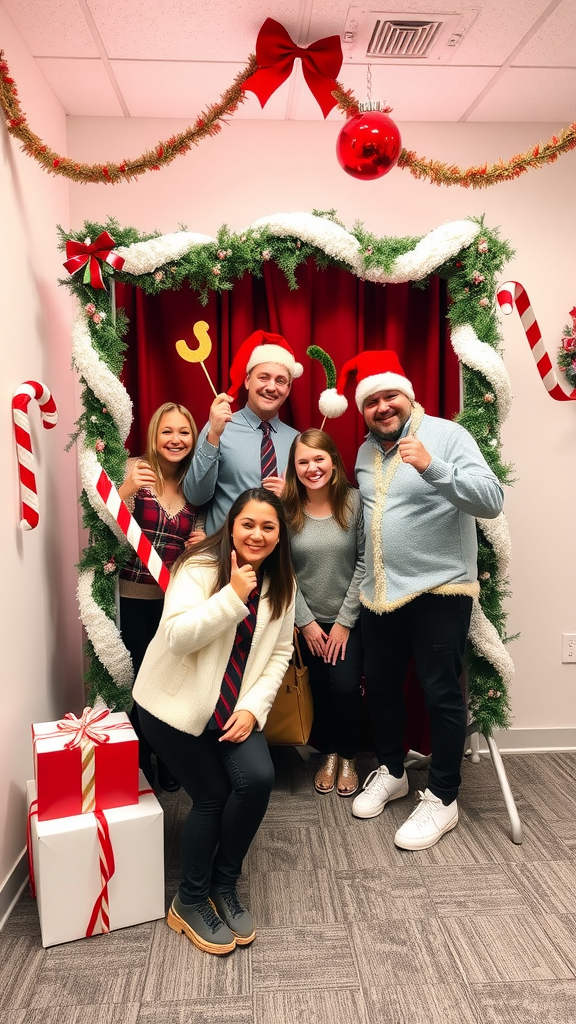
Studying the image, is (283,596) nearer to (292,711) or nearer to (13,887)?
(292,711)

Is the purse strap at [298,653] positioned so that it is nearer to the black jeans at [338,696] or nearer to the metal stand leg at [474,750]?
the black jeans at [338,696]

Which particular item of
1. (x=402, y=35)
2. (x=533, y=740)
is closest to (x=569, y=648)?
(x=533, y=740)

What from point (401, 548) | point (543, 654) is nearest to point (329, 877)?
point (401, 548)

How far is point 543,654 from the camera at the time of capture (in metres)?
3.29

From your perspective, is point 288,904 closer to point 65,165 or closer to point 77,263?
point 77,263

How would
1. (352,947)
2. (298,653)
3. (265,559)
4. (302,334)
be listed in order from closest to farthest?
(352,947) < (265,559) < (298,653) < (302,334)

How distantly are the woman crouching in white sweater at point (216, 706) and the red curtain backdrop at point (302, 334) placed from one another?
3.30 feet

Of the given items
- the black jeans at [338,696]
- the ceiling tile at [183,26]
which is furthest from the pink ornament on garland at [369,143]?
the black jeans at [338,696]

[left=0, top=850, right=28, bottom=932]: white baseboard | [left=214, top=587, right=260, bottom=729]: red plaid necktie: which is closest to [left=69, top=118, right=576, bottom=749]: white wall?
[left=214, top=587, right=260, bottom=729]: red plaid necktie

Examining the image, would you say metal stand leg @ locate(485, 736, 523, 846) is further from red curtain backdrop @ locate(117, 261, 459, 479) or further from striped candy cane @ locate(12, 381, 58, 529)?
striped candy cane @ locate(12, 381, 58, 529)

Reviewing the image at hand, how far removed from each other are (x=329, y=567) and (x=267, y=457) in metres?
0.47

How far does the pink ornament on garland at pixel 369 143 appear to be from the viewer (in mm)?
2186

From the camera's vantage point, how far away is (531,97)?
9.56 feet

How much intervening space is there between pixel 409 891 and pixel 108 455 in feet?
5.78
